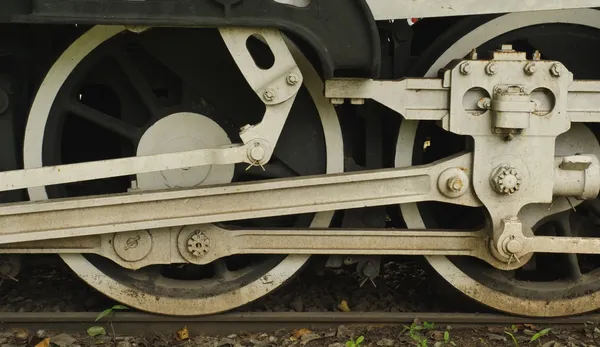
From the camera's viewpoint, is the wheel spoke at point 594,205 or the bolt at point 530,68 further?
the wheel spoke at point 594,205

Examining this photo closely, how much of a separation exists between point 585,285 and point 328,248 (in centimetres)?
132

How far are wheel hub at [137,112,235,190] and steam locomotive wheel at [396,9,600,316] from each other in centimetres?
87

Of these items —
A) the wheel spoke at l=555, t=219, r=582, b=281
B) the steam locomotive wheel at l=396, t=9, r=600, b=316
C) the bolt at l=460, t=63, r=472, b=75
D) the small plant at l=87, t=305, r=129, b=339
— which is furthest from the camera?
the wheel spoke at l=555, t=219, r=582, b=281

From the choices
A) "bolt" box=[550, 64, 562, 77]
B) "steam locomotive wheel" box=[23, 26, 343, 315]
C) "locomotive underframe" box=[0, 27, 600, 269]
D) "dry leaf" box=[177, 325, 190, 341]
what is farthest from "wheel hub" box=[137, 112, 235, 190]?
"bolt" box=[550, 64, 562, 77]

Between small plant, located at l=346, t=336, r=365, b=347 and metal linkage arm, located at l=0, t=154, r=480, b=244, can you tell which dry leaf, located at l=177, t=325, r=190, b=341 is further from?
small plant, located at l=346, t=336, r=365, b=347

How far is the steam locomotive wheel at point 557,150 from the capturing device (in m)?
3.36

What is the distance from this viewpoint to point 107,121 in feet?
11.4

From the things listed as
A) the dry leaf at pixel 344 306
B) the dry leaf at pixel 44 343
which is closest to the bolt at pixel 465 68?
the dry leaf at pixel 344 306

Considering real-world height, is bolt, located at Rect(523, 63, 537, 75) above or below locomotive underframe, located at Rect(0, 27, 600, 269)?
above

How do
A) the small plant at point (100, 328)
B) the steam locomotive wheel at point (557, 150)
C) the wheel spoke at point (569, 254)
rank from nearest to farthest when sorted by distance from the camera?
1. the steam locomotive wheel at point (557, 150)
2. the small plant at point (100, 328)
3. the wheel spoke at point (569, 254)

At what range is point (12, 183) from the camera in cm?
306

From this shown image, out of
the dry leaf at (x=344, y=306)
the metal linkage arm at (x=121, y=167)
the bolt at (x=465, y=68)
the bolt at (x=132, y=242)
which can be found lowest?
the dry leaf at (x=344, y=306)

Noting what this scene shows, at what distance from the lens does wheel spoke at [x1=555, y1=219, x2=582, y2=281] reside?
3.62m

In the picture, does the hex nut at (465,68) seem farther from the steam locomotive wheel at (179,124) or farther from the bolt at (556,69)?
the steam locomotive wheel at (179,124)
